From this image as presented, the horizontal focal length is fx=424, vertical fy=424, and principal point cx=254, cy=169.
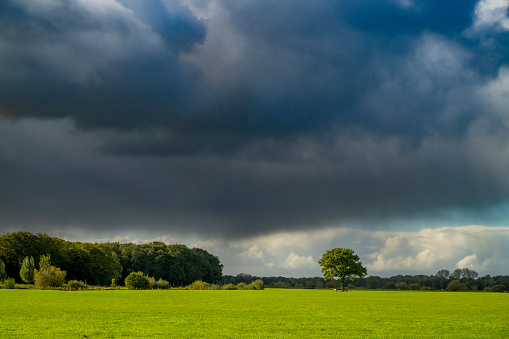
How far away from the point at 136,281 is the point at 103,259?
24.9m

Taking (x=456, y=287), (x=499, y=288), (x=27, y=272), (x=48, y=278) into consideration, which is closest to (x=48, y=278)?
(x=48, y=278)

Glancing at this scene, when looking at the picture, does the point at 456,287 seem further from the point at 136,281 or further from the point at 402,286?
the point at 136,281

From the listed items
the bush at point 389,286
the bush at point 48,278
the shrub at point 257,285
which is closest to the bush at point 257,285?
the shrub at point 257,285

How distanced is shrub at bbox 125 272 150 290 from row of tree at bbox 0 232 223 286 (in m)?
11.9

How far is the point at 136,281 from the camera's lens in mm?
88875

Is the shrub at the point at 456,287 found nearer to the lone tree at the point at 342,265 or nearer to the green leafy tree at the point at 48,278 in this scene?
the lone tree at the point at 342,265

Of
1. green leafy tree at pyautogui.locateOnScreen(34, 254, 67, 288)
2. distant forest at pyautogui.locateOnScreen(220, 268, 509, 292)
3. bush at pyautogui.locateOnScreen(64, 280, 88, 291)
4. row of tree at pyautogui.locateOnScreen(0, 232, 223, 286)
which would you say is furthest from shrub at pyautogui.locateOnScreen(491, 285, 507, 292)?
green leafy tree at pyautogui.locateOnScreen(34, 254, 67, 288)

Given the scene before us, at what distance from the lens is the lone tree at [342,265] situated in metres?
105

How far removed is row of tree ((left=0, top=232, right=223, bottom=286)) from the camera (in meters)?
95.2

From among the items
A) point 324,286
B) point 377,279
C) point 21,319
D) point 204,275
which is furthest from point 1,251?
point 377,279

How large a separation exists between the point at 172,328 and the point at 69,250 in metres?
92.7

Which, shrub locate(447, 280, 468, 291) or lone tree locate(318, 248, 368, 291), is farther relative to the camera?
shrub locate(447, 280, 468, 291)

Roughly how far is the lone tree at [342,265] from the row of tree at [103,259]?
52007 mm

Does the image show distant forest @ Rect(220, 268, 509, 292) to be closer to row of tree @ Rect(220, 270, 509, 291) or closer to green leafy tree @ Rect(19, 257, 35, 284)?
row of tree @ Rect(220, 270, 509, 291)
